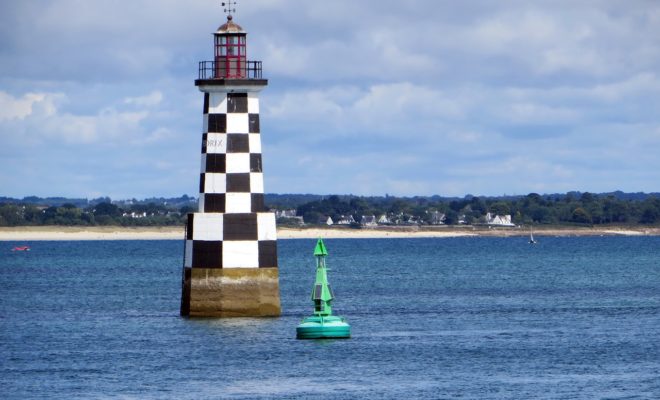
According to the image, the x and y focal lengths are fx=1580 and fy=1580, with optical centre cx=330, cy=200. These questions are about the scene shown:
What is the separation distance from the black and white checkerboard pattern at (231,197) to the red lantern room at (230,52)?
765 mm

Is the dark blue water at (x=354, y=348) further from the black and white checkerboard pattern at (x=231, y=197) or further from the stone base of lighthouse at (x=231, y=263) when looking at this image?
the black and white checkerboard pattern at (x=231, y=197)

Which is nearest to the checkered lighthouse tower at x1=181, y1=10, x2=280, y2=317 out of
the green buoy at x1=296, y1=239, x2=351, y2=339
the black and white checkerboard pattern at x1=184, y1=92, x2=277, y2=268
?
the black and white checkerboard pattern at x1=184, y1=92, x2=277, y2=268

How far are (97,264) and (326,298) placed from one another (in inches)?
2668

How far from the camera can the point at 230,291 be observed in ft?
130

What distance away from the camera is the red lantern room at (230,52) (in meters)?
40.6

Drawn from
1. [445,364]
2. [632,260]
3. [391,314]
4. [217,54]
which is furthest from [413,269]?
[445,364]

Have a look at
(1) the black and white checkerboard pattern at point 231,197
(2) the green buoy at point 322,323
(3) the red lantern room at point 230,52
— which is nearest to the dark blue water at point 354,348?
(2) the green buoy at point 322,323

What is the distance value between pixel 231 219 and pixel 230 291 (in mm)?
1805

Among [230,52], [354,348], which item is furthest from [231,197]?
[354,348]

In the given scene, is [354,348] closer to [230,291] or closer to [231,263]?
[230,291]

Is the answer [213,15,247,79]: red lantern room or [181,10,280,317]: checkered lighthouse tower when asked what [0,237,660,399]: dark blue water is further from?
[213,15,247,79]: red lantern room

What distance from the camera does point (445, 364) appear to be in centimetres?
3412

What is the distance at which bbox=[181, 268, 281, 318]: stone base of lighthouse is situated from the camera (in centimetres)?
3959

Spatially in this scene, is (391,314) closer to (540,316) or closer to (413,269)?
(540,316)
